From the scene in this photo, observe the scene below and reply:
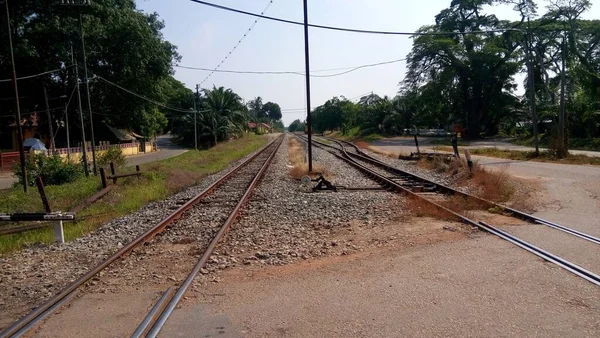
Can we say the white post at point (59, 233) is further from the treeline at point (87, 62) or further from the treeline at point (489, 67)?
the treeline at point (489, 67)

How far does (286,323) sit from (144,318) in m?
1.34

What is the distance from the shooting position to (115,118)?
4200cm

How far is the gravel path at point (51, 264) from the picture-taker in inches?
220

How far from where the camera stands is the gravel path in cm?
559

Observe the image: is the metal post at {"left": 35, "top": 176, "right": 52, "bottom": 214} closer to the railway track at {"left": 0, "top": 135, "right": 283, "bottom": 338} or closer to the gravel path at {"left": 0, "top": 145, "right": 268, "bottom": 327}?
the gravel path at {"left": 0, "top": 145, "right": 268, "bottom": 327}

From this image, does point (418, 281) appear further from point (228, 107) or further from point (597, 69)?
point (228, 107)

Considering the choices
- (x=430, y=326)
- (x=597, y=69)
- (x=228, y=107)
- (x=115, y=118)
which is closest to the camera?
(x=430, y=326)

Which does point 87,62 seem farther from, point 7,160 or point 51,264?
point 51,264

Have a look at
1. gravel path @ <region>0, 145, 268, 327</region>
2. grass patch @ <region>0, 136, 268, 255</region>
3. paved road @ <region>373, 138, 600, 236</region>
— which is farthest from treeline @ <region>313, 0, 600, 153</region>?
gravel path @ <region>0, 145, 268, 327</region>

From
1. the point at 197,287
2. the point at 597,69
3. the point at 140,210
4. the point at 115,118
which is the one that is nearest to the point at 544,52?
the point at 597,69

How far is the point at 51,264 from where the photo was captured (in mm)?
7207

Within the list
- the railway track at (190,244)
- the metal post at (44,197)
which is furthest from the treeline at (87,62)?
the railway track at (190,244)

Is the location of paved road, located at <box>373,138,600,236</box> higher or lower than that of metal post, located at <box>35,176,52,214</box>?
lower

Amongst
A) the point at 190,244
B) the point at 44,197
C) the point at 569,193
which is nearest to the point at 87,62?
the point at 44,197
